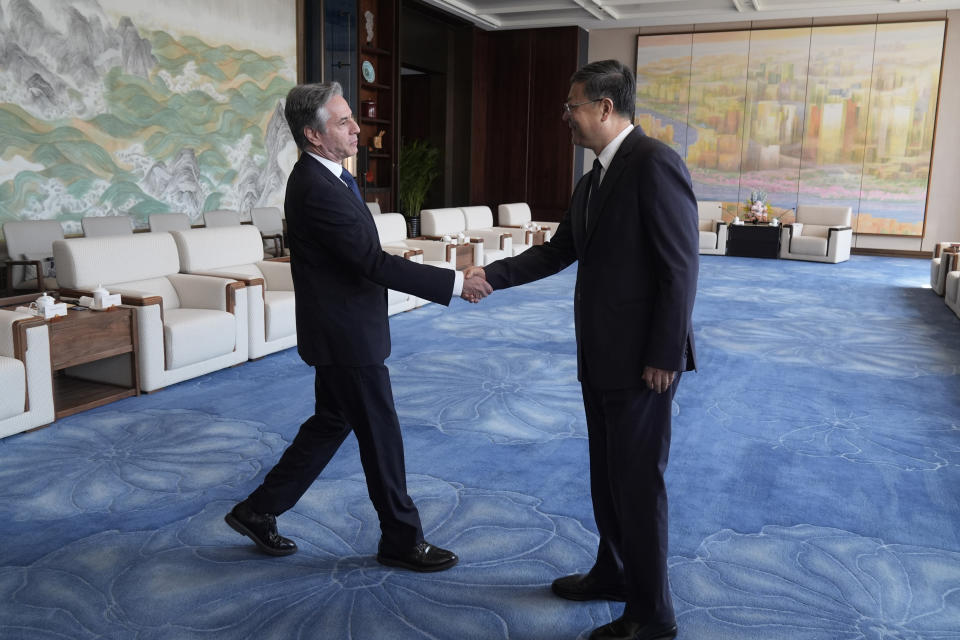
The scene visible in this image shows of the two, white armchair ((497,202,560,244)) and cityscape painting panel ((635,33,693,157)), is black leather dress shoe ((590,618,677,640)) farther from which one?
cityscape painting panel ((635,33,693,157))

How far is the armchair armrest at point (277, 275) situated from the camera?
20.9ft

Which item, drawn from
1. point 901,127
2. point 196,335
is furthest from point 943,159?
point 196,335

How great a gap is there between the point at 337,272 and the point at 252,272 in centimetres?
417

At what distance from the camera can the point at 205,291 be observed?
546 cm

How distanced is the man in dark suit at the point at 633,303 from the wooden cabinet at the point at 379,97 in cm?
977

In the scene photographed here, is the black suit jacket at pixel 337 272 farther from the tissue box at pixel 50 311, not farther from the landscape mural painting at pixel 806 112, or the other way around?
the landscape mural painting at pixel 806 112

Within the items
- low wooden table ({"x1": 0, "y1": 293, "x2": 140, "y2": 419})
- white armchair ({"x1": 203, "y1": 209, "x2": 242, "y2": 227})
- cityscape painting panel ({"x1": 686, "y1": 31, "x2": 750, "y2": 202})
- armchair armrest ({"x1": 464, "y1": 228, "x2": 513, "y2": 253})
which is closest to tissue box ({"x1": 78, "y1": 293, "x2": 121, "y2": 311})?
low wooden table ({"x1": 0, "y1": 293, "x2": 140, "y2": 419})

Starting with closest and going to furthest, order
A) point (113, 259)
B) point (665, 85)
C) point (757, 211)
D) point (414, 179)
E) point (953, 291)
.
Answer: point (113, 259) → point (953, 291) → point (757, 211) → point (414, 179) → point (665, 85)

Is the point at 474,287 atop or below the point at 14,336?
atop

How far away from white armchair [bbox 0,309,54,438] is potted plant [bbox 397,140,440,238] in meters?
9.56

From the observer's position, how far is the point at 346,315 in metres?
2.42

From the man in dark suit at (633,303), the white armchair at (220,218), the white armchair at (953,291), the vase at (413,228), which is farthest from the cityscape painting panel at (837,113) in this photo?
the man in dark suit at (633,303)

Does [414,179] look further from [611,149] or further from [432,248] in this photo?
[611,149]

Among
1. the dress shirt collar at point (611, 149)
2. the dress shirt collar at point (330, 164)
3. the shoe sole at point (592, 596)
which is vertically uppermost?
the dress shirt collar at point (611, 149)
